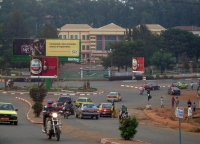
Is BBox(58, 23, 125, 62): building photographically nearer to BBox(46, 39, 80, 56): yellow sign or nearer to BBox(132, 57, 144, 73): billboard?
BBox(132, 57, 144, 73): billboard

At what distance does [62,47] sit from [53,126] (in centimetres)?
5112

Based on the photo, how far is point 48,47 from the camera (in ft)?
237

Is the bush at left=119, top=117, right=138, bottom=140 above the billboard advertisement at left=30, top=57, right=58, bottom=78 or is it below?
below

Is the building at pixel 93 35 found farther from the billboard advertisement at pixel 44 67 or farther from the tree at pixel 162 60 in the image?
the billboard advertisement at pixel 44 67

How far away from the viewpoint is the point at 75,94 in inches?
2623

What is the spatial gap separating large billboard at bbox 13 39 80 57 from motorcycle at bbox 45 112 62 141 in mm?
49792

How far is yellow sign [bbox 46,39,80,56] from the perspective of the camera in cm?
7231

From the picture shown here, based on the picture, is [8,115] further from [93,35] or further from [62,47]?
[93,35]

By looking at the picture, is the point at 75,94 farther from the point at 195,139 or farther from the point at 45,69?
the point at 195,139

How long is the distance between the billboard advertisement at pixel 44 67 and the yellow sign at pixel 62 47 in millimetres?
8973

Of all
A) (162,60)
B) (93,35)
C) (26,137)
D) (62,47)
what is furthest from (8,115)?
(93,35)

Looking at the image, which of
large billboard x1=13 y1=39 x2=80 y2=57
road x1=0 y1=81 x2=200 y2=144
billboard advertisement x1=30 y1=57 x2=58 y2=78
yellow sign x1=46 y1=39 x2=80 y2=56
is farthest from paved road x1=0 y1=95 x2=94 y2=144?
yellow sign x1=46 y1=39 x2=80 y2=56

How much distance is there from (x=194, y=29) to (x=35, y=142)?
14835 cm

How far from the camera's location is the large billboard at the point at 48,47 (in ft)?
236
